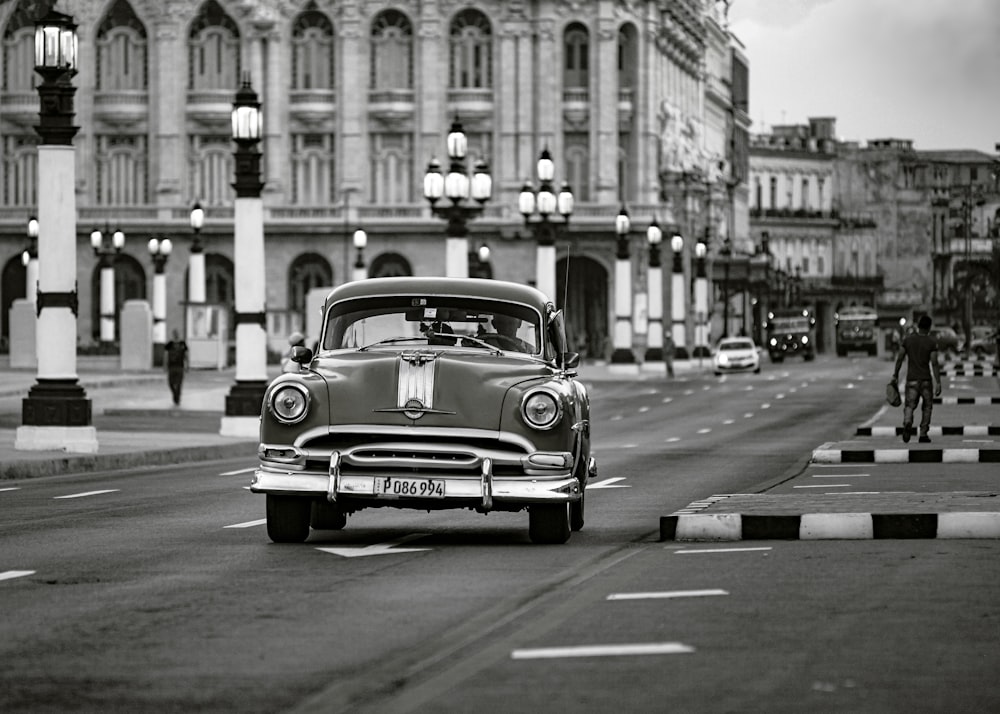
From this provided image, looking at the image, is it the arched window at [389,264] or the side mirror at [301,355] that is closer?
the side mirror at [301,355]

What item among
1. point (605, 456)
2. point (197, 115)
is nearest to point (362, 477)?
point (605, 456)

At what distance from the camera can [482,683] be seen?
8320 millimetres

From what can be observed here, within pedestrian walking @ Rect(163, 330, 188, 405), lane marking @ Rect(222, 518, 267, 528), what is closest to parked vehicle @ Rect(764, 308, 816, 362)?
pedestrian walking @ Rect(163, 330, 188, 405)

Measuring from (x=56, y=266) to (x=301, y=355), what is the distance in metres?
13.5

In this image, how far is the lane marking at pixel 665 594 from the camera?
11.1 meters

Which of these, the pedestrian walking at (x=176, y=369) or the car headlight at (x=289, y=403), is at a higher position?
the car headlight at (x=289, y=403)

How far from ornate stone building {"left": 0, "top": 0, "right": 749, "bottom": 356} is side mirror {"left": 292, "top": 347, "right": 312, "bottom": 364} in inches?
3359

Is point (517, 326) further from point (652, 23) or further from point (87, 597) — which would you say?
point (652, 23)

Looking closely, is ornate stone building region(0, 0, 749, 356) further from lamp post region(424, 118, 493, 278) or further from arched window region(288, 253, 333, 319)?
lamp post region(424, 118, 493, 278)

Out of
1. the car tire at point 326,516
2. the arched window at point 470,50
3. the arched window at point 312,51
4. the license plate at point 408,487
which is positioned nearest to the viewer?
the license plate at point 408,487

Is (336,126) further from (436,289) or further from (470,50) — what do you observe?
(436,289)

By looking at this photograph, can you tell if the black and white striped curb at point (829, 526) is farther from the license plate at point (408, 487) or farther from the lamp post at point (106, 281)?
the lamp post at point (106, 281)

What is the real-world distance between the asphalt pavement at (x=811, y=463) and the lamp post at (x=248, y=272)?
2.03 feet

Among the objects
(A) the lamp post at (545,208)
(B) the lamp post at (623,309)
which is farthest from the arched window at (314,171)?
(A) the lamp post at (545,208)
